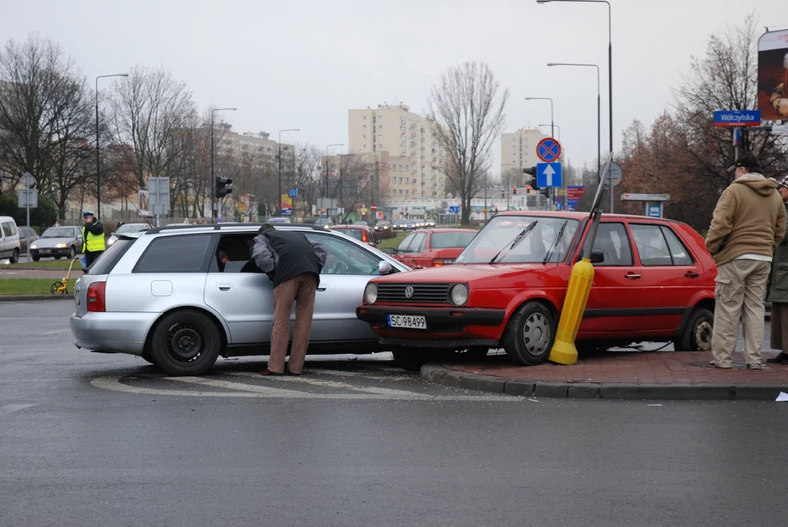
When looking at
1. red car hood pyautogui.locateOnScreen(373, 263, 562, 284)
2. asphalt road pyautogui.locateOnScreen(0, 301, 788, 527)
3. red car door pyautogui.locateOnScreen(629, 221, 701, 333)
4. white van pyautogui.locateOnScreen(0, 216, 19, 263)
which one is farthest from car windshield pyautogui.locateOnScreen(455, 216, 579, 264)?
white van pyautogui.locateOnScreen(0, 216, 19, 263)

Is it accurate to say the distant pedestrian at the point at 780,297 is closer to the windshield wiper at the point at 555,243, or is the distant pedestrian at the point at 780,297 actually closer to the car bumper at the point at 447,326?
the windshield wiper at the point at 555,243

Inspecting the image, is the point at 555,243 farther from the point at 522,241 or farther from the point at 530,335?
the point at 530,335

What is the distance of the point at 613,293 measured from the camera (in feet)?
35.6

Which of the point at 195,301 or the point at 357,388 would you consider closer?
the point at 357,388

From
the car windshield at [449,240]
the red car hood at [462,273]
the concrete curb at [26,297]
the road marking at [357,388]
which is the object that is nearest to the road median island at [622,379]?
the road marking at [357,388]

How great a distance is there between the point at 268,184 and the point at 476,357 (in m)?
107

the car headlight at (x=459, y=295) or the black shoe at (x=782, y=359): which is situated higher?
the car headlight at (x=459, y=295)

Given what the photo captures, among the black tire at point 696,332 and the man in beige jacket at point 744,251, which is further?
the black tire at point 696,332

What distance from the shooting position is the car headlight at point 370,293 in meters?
10.6

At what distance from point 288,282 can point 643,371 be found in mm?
3442

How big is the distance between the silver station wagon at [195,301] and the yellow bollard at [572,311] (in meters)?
1.99

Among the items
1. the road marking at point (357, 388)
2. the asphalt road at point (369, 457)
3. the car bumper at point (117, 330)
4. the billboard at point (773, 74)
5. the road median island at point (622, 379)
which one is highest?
the billboard at point (773, 74)

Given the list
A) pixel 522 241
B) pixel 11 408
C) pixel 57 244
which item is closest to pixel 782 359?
pixel 522 241

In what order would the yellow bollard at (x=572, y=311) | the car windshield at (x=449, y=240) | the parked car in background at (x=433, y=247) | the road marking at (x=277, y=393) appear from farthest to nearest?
the car windshield at (x=449, y=240), the parked car in background at (x=433, y=247), the yellow bollard at (x=572, y=311), the road marking at (x=277, y=393)
